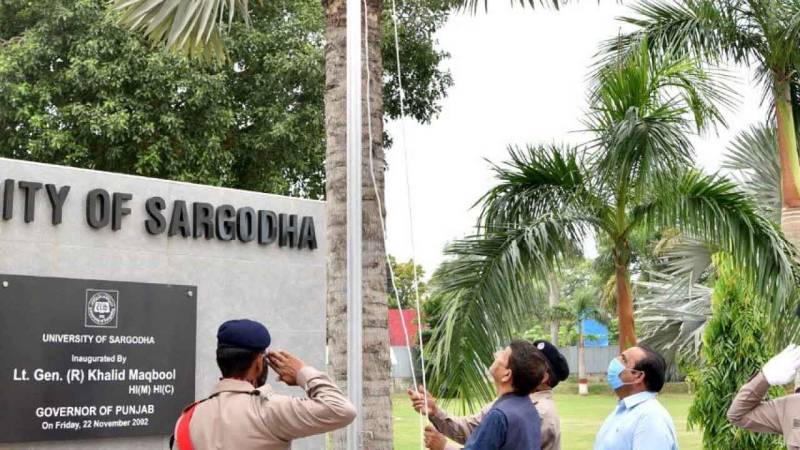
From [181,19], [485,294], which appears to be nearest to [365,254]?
[181,19]

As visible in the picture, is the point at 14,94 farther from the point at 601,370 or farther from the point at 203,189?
the point at 601,370

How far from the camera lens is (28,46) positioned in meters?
16.8

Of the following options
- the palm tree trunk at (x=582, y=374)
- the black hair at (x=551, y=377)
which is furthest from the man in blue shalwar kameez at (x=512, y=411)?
the palm tree trunk at (x=582, y=374)

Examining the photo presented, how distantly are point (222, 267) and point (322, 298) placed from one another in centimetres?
98

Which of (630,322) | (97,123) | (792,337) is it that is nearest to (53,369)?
(630,322)

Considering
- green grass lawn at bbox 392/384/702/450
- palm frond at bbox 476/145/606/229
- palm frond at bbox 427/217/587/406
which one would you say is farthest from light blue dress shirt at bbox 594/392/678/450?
green grass lawn at bbox 392/384/702/450

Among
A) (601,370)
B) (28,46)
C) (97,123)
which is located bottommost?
(601,370)

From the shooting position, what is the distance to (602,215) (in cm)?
980

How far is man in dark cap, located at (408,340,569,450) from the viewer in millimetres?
4742

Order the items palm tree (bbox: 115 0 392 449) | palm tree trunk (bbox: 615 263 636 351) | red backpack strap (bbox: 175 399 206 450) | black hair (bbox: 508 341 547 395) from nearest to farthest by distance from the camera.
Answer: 1. red backpack strap (bbox: 175 399 206 450)
2. black hair (bbox: 508 341 547 395)
3. palm tree (bbox: 115 0 392 449)
4. palm tree trunk (bbox: 615 263 636 351)

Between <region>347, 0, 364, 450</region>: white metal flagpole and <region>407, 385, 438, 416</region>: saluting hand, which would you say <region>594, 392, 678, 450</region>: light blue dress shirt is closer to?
<region>407, 385, 438, 416</region>: saluting hand

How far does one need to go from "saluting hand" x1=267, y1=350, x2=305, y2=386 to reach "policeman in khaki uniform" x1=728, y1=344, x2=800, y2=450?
8.43 feet

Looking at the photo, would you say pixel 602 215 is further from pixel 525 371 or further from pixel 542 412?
pixel 525 371

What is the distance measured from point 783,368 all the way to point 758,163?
572 inches
